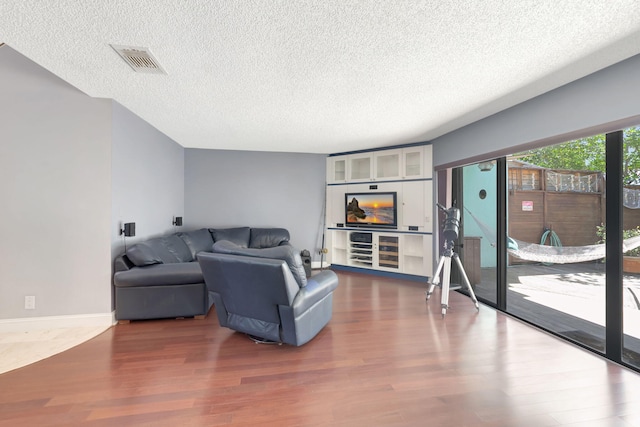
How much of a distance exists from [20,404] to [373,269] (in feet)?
15.3

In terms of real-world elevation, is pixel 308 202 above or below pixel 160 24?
below

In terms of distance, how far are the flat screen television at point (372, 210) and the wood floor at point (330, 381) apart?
2.43 metres

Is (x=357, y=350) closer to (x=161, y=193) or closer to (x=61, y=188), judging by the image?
(x=61, y=188)

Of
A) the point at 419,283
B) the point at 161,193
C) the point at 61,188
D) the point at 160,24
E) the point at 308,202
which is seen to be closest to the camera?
the point at 160,24

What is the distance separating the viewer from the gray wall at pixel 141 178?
10.1 ft

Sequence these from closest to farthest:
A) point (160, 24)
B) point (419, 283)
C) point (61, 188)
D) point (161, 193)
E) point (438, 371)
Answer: point (160, 24)
point (438, 371)
point (61, 188)
point (161, 193)
point (419, 283)

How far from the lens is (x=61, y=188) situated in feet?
9.45

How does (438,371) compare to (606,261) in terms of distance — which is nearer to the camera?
(438,371)

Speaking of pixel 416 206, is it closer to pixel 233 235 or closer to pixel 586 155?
pixel 586 155

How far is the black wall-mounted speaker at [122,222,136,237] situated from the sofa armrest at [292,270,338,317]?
2257mm

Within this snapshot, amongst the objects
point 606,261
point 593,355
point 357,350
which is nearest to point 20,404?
point 357,350

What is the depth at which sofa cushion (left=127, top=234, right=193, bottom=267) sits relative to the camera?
3.11 m

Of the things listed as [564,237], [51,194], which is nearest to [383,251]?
[564,237]

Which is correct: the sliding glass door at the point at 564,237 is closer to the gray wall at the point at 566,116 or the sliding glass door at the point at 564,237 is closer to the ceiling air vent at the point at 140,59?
the gray wall at the point at 566,116
